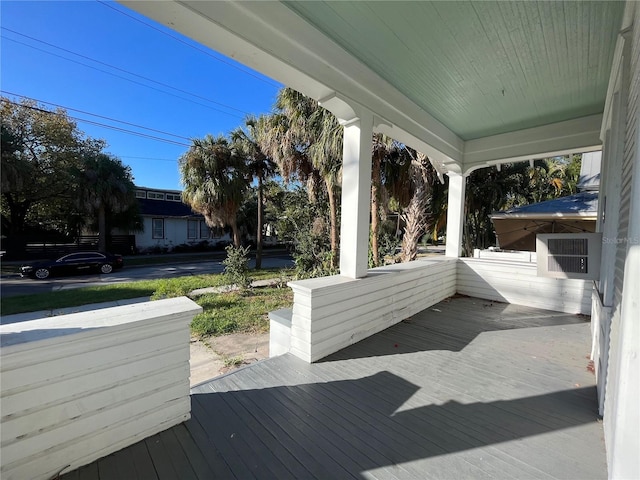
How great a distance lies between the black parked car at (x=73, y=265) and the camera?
10820mm

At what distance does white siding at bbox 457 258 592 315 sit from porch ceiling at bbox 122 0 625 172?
2228 millimetres

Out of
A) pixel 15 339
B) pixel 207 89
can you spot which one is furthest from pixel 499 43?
pixel 207 89

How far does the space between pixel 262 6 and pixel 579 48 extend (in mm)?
2946

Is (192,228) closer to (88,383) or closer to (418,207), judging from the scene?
(418,207)

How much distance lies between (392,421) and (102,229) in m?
18.2

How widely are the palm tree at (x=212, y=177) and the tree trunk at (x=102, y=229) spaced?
7.26 metres

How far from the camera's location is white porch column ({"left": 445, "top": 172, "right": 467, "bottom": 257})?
5.41m

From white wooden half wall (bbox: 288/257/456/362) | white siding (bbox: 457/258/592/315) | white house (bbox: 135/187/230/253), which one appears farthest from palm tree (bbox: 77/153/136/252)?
white siding (bbox: 457/258/592/315)

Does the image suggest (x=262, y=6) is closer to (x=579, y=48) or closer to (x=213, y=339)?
(x=579, y=48)

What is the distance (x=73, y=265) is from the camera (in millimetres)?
11672

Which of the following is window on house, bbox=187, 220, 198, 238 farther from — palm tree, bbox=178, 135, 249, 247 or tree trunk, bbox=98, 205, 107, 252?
palm tree, bbox=178, 135, 249, 247

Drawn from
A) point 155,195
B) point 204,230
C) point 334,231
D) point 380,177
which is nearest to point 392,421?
point 380,177

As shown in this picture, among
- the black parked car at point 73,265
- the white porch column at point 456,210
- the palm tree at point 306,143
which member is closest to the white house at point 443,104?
the white porch column at point 456,210

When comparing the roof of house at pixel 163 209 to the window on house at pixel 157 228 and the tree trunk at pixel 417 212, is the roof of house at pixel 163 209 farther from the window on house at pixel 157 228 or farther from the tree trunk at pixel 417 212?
the tree trunk at pixel 417 212
